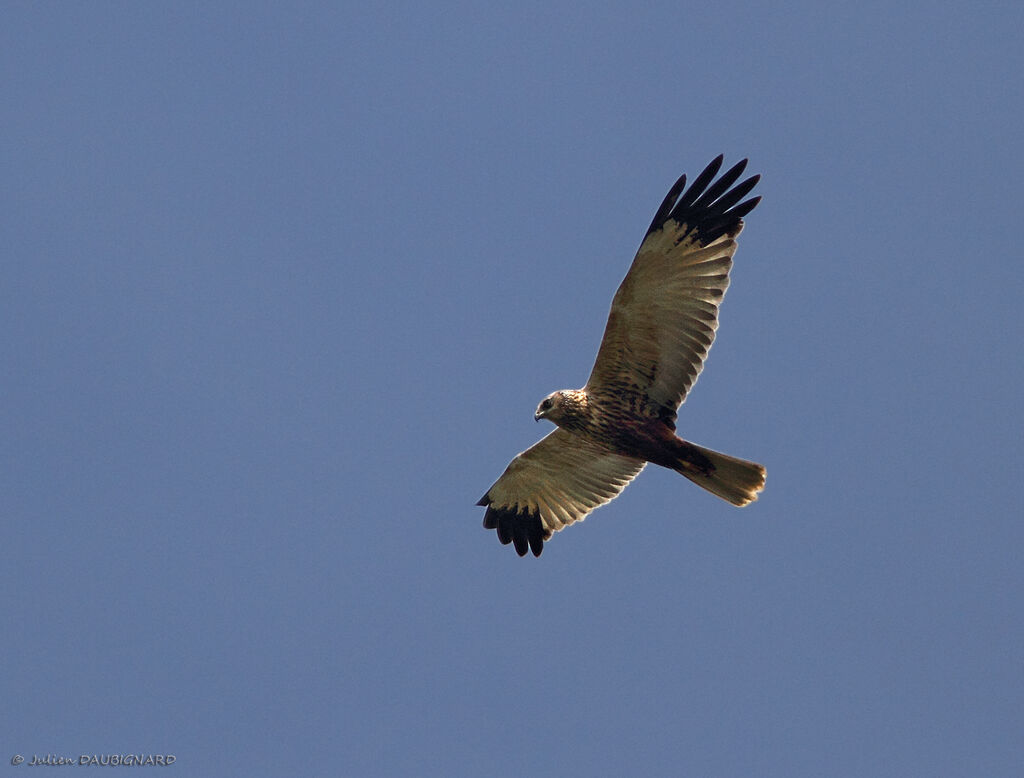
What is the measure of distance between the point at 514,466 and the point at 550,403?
1687 mm

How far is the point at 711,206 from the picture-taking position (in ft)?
41.3

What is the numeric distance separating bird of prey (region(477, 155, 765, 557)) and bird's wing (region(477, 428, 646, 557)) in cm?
53

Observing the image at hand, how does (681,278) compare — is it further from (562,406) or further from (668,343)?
(562,406)

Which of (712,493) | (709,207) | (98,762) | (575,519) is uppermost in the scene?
(709,207)

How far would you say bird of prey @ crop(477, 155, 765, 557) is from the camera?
12516mm

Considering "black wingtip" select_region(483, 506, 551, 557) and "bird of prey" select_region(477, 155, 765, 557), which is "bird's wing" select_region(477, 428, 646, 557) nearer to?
"black wingtip" select_region(483, 506, 551, 557)

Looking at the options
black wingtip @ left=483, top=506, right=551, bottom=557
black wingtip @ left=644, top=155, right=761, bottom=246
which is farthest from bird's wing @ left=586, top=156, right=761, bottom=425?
black wingtip @ left=483, top=506, right=551, bottom=557

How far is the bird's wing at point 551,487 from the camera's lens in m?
14.4

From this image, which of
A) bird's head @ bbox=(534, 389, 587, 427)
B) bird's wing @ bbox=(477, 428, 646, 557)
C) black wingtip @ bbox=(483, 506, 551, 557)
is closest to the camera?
bird's head @ bbox=(534, 389, 587, 427)

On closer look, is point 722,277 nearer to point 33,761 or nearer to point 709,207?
point 709,207

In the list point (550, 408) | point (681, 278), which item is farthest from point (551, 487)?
point (681, 278)

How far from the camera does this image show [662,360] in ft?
42.3

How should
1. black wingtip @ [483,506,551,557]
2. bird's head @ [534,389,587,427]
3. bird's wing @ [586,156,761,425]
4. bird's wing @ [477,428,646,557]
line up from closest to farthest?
bird's wing @ [586,156,761,425] < bird's head @ [534,389,587,427] < bird's wing @ [477,428,646,557] < black wingtip @ [483,506,551,557]

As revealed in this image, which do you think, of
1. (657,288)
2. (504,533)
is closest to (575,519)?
(504,533)
